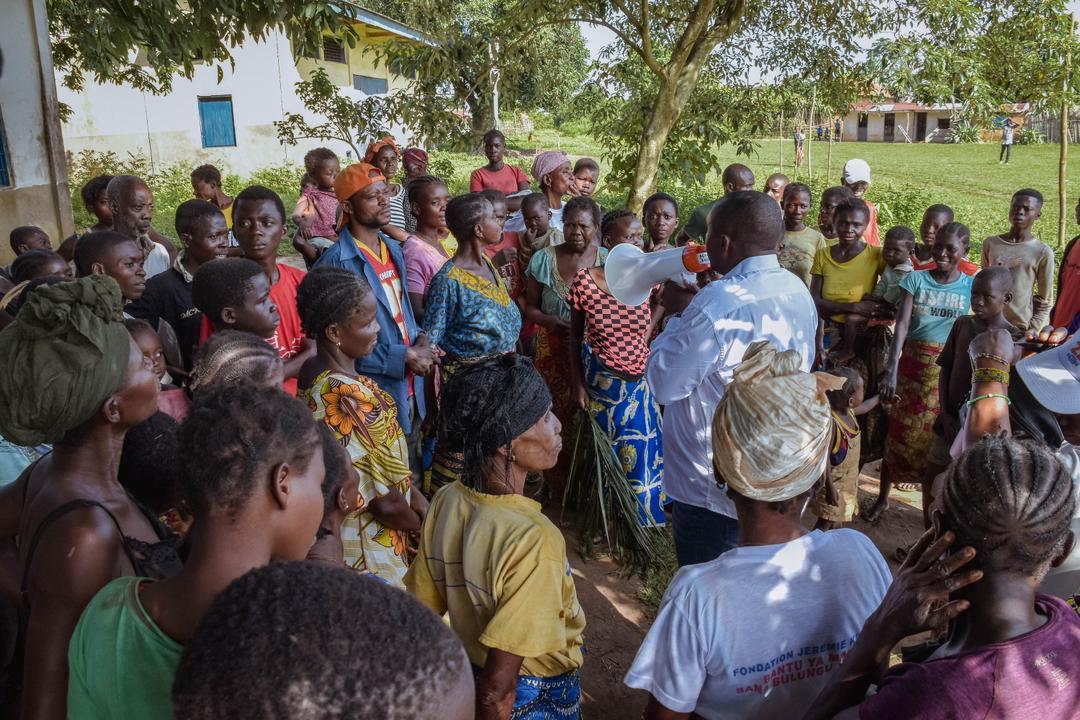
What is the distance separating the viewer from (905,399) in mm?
4938

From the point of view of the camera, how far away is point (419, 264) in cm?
452

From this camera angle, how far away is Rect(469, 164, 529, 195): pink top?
7496 mm

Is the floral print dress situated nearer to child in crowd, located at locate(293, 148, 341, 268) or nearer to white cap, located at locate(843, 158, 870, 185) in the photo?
child in crowd, located at locate(293, 148, 341, 268)

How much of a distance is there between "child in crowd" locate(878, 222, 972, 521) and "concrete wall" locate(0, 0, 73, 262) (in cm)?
735

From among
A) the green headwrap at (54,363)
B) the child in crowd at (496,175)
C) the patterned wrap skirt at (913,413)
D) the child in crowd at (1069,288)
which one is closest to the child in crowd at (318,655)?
the green headwrap at (54,363)

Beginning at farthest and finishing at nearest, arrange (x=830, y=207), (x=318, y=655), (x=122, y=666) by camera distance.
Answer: (x=830, y=207), (x=122, y=666), (x=318, y=655)

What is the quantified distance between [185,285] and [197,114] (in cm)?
1821

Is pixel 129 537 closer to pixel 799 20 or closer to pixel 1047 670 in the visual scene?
pixel 1047 670

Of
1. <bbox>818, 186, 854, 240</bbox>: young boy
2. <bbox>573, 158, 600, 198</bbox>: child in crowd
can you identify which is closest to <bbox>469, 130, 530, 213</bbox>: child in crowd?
<bbox>573, 158, 600, 198</bbox>: child in crowd

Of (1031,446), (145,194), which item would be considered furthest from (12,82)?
(1031,446)

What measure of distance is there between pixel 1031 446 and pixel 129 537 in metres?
1.88

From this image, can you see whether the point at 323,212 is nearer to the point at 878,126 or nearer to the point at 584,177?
the point at 584,177

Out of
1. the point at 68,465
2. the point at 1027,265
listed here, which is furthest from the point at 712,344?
the point at 1027,265

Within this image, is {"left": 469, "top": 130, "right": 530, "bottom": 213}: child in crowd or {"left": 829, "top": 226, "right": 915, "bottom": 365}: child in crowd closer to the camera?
{"left": 829, "top": 226, "right": 915, "bottom": 365}: child in crowd
